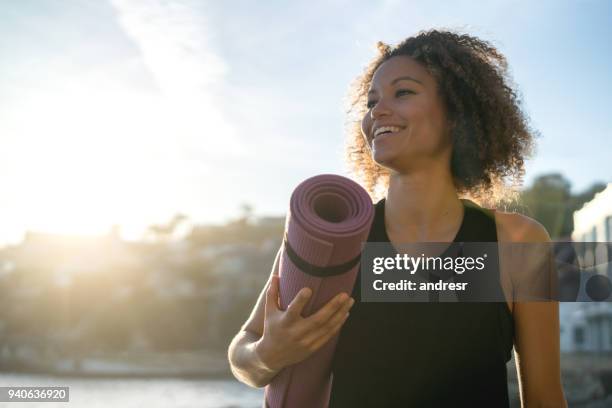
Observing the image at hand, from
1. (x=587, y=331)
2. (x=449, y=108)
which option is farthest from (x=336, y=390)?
(x=587, y=331)

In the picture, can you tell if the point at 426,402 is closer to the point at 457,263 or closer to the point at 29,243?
the point at 457,263

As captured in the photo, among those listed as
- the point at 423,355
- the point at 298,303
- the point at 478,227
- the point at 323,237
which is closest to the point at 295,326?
the point at 298,303

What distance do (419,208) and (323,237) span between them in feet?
2.74

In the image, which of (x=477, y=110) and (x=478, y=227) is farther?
(x=477, y=110)

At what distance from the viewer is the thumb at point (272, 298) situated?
1.80 m

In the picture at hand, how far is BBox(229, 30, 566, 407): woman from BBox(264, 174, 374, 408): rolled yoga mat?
8 cm

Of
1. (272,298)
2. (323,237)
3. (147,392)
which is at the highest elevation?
(323,237)

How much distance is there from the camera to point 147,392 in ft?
183

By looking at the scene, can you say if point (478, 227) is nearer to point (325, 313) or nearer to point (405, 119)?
point (405, 119)

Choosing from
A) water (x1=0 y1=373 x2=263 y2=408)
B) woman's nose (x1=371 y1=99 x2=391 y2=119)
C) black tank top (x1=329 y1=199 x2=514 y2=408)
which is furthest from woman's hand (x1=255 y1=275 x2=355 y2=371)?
water (x1=0 y1=373 x2=263 y2=408)

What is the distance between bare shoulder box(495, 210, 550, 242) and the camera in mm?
2215

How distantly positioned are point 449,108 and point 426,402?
1.13 meters

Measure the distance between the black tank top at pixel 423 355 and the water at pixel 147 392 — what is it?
1717 inches

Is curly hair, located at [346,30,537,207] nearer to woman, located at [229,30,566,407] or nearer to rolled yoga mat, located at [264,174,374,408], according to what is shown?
woman, located at [229,30,566,407]
